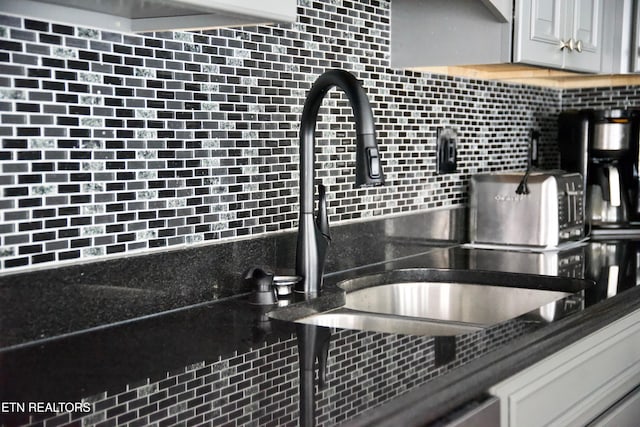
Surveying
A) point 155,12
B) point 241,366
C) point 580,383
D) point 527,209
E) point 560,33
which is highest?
point 560,33

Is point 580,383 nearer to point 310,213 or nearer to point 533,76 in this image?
point 310,213

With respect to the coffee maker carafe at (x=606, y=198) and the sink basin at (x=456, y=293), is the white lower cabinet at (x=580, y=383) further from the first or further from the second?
the coffee maker carafe at (x=606, y=198)

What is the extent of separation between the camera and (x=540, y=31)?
220cm

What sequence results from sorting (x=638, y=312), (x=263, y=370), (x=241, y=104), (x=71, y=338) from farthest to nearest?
(x=638, y=312) < (x=241, y=104) < (x=71, y=338) < (x=263, y=370)

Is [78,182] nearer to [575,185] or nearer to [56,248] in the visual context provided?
[56,248]

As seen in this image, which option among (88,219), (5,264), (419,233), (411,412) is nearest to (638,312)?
(419,233)

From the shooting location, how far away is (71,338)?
133 cm

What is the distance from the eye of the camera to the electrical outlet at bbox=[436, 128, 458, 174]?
245 centimetres

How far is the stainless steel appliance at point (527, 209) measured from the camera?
2.39 meters

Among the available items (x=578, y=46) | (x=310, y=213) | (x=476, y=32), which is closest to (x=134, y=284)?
(x=310, y=213)

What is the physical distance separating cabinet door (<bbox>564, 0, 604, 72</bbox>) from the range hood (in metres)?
1.45

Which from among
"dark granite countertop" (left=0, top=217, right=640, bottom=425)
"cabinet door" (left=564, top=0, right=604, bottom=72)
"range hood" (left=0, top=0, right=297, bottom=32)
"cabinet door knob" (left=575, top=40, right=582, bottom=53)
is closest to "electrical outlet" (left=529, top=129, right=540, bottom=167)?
"cabinet door" (left=564, top=0, right=604, bottom=72)

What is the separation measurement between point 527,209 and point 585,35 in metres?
0.59

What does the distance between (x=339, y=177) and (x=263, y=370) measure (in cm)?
92
